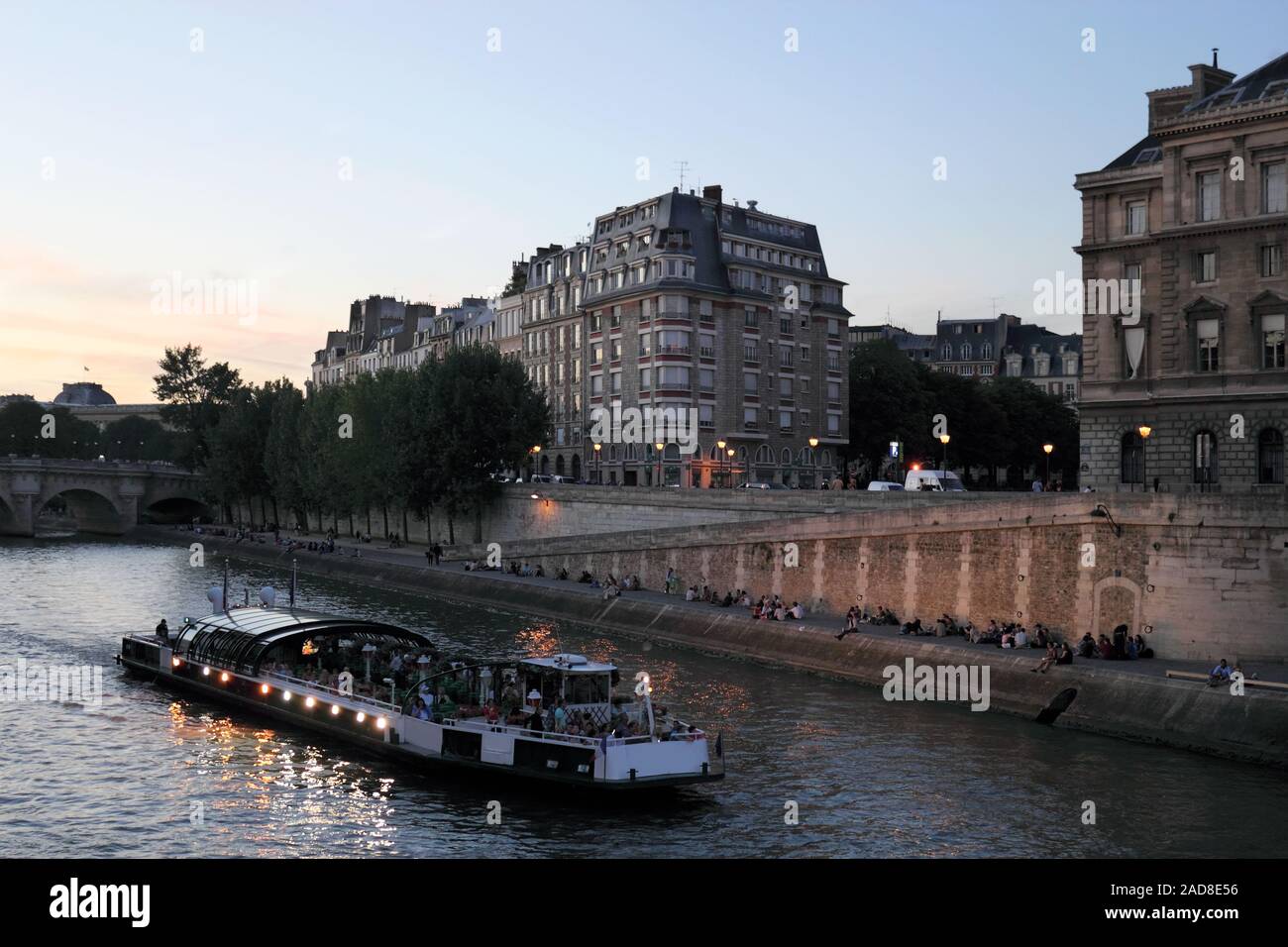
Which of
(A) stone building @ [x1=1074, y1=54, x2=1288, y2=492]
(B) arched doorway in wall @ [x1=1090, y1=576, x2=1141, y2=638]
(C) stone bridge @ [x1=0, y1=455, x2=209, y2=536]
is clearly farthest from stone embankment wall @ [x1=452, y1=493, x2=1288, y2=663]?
(C) stone bridge @ [x1=0, y1=455, x2=209, y2=536]

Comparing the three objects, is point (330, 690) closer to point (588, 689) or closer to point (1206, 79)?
point (588, 689)

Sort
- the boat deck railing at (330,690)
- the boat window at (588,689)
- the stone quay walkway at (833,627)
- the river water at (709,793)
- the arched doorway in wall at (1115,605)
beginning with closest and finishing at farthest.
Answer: the river water at (709,793), the boat window at (588,689), the boat deck railing at (330,690), the stone quay walkway at (833,627), the arched doorway in wall at (1115,605)

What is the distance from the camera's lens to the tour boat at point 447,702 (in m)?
25.0

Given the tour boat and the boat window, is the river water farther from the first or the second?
the boat window

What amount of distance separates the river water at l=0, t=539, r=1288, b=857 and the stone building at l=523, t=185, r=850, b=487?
44802 mm

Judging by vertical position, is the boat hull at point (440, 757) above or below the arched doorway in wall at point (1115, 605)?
below

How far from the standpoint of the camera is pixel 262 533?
99.6 metres

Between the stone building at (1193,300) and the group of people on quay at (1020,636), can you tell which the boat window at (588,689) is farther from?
the stone building at (1193,300)

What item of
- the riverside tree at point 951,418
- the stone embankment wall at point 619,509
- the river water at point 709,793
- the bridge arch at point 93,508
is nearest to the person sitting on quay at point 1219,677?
the river water at point 709,793

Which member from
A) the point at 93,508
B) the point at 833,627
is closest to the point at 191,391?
the point at 93,508

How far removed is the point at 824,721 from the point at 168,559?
66.2 m

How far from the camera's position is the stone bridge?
10644 centimetres

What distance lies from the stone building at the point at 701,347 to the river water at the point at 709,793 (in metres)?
44.8
